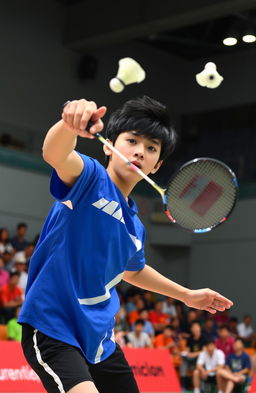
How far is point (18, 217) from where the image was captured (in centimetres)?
1717

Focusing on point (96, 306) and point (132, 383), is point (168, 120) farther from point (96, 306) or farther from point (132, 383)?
point (132, 383)

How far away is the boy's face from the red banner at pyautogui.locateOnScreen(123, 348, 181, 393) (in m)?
7.35

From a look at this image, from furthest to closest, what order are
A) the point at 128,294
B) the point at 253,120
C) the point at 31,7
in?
the point at 253,120
the point at 31,7
the point at 128,294

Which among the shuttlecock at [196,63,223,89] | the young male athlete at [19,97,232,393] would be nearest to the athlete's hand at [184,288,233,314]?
the young male athlete at [19,97,232,393]

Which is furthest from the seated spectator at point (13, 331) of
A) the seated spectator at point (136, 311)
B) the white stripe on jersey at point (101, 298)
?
the white stripe on jersey at point (101, 298)

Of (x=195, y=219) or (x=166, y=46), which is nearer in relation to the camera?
(x=195, y=219)

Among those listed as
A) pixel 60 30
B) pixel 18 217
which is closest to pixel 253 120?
pixel 60 30

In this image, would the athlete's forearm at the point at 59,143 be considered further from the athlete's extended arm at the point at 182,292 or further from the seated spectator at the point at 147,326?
the seated spectator at the point at 147,326

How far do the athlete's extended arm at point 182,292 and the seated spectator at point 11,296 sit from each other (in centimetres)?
840

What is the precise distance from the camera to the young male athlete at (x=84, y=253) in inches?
114

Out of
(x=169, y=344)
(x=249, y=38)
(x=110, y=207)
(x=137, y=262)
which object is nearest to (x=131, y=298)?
(x=169, y=344)

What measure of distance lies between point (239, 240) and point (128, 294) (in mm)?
4534

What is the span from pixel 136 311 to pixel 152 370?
14.9ft

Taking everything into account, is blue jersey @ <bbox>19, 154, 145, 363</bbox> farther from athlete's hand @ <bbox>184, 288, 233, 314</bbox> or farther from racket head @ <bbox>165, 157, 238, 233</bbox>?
athlete's hand @ <bbox>184, 288, 233, 314</bbox>
